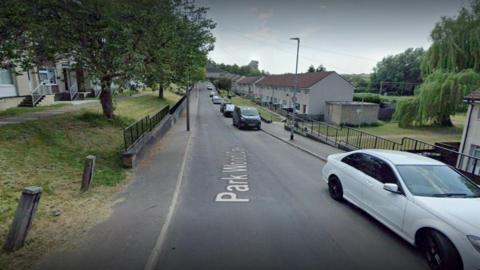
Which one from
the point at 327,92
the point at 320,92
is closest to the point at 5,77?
the point at 320,92

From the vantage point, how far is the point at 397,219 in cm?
455

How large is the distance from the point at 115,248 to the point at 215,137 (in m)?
12.8

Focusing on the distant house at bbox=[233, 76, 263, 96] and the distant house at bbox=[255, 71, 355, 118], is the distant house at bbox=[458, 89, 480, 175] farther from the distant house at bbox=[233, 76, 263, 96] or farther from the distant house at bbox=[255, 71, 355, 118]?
the distant house at bbox=[233, 76, 263, 96]

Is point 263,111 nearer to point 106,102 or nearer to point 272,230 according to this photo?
point 106,102

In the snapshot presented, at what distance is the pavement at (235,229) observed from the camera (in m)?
4.03

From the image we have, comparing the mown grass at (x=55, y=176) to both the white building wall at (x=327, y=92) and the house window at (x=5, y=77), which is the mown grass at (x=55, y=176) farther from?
the white building wall at (x=327, y=92)

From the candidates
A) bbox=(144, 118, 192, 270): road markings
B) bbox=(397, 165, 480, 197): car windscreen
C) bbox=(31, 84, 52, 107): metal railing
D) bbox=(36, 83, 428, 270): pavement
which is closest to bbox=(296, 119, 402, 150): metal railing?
bbox=(36, 83, 428, 270): pavement

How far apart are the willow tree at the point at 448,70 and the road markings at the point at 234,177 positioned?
20.0 metres

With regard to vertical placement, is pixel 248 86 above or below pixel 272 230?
above

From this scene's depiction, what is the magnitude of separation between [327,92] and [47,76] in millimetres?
31557

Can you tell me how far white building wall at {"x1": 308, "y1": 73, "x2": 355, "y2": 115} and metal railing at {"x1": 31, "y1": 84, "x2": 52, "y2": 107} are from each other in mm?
28741

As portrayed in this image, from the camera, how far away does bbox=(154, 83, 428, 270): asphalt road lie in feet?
13.3

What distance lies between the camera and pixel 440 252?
12.3 feet

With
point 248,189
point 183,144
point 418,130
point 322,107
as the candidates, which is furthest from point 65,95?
point 418,130
